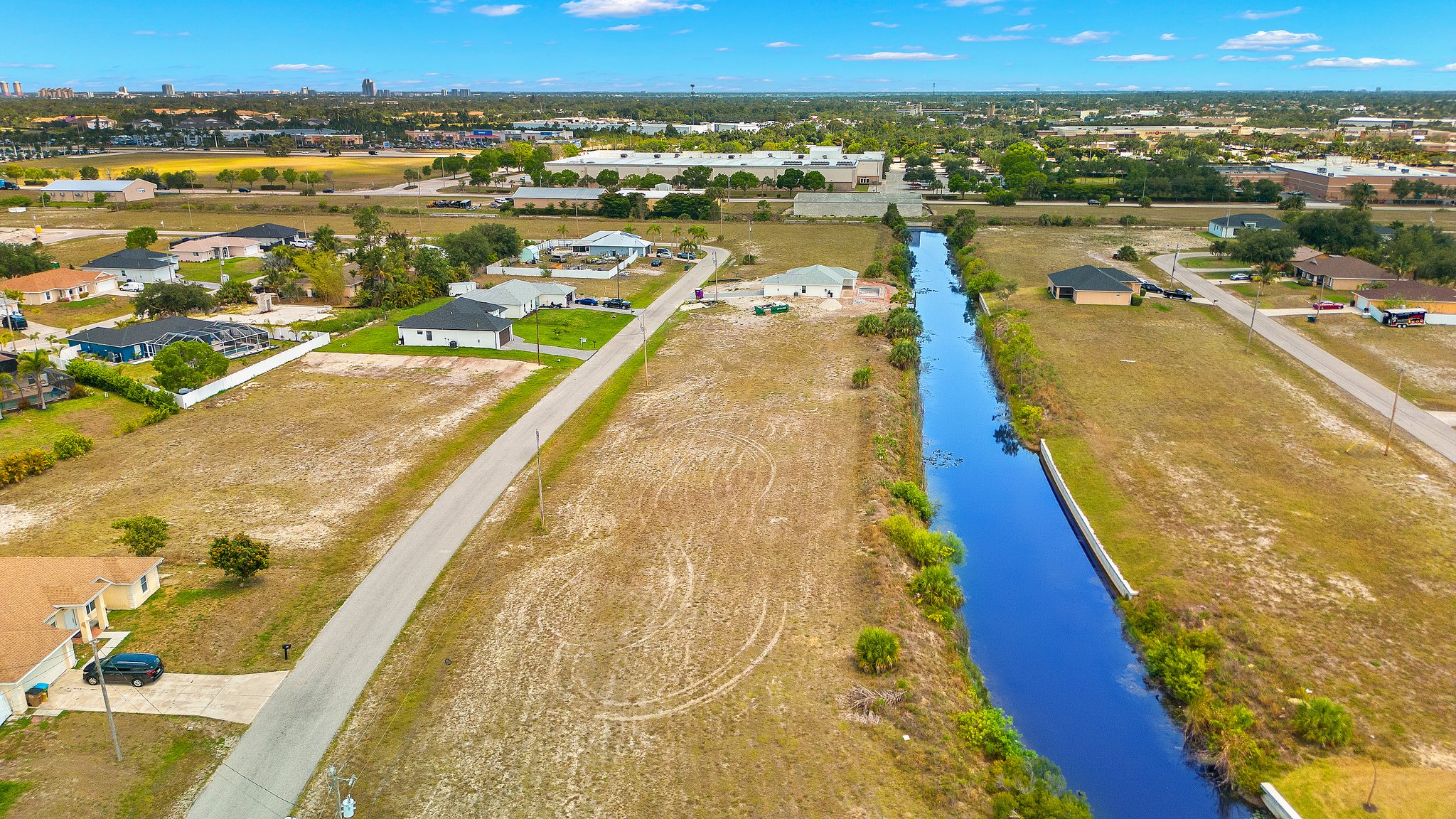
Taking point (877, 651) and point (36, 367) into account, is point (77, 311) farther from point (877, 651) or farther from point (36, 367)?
point (877, 651)

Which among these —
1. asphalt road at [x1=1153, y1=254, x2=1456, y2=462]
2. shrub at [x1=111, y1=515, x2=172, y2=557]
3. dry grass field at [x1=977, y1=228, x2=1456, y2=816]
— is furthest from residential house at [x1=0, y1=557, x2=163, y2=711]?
asphalt road at [x1=1153, y1=254, x2=1456, y2=462]

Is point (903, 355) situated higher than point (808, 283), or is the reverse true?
point (808, 283)

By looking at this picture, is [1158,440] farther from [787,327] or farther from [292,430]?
[292,430]

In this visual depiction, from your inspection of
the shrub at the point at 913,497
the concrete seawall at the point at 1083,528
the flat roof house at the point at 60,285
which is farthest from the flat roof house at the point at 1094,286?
the flat roof house at the point at 60,285

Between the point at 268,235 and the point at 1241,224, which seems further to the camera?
the point at 1241,224

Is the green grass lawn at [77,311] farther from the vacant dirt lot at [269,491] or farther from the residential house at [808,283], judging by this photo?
the residential house at [808,283]

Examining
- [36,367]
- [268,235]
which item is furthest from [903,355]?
[268,235]

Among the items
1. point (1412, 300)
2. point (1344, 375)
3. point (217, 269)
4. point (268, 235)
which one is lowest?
point (1344, 375)
